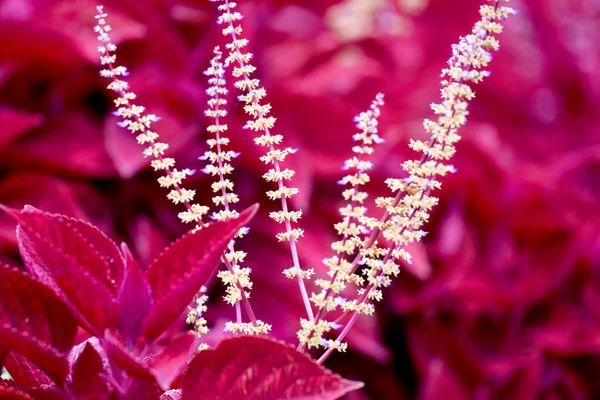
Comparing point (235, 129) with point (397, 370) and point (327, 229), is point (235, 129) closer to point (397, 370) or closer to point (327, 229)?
point (327, 229)

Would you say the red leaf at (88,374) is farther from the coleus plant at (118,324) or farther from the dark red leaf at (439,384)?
the dark red leaf at (439,384)

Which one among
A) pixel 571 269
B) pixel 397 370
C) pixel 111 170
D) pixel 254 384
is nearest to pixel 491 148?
pixel 571 269

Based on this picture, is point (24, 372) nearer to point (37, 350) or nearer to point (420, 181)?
point (37, 350)

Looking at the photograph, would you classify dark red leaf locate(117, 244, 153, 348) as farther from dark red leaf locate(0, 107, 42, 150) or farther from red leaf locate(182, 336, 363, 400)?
dark red leaf locate(0, 107, 42, 150)

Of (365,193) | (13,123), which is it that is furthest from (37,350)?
(13,123)

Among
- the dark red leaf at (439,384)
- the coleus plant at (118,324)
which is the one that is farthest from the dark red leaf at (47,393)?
the dark red leaf at (439,384)

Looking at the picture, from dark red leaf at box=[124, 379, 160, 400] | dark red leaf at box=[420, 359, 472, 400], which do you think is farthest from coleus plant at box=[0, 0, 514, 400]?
dark red leaf at box=[420, 359, 472, 400]
